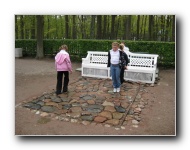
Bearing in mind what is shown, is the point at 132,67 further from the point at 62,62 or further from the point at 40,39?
the point at 40,39

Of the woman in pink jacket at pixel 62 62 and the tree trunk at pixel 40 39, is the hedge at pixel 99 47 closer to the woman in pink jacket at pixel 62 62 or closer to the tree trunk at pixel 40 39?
the tree trunk at pixel 40 39

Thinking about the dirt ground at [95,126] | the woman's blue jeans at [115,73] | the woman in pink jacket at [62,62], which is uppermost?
the woman in pink jacket at [62,62]

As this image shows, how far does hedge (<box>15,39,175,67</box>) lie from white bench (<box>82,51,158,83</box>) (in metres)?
1.29

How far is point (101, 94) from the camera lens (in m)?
6.38

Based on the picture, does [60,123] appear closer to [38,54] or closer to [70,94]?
[70,94]

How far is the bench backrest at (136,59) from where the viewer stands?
314 inches

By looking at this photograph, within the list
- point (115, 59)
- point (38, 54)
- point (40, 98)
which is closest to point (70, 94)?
point (40, 98)

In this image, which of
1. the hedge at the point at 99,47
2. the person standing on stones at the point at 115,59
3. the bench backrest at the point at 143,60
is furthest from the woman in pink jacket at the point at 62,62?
the hedge at the point at 99,47

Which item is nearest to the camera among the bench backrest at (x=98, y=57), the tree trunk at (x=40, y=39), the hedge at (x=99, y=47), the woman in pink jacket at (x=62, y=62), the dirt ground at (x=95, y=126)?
the dirt ground at (x=95, y=126)

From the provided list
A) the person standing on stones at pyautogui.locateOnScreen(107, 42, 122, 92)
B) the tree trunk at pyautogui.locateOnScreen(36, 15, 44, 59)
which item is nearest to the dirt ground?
the person standing on stones at pyautogui.locateOnScreen(107, 42, 122, 92)

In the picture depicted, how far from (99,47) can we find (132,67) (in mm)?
4230

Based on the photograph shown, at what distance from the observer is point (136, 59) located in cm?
827

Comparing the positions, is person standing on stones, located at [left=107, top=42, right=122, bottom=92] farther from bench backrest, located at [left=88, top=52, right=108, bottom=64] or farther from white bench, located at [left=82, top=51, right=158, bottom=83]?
bench backrest, located at [left=88, top=52, right=108, bottom=64]
